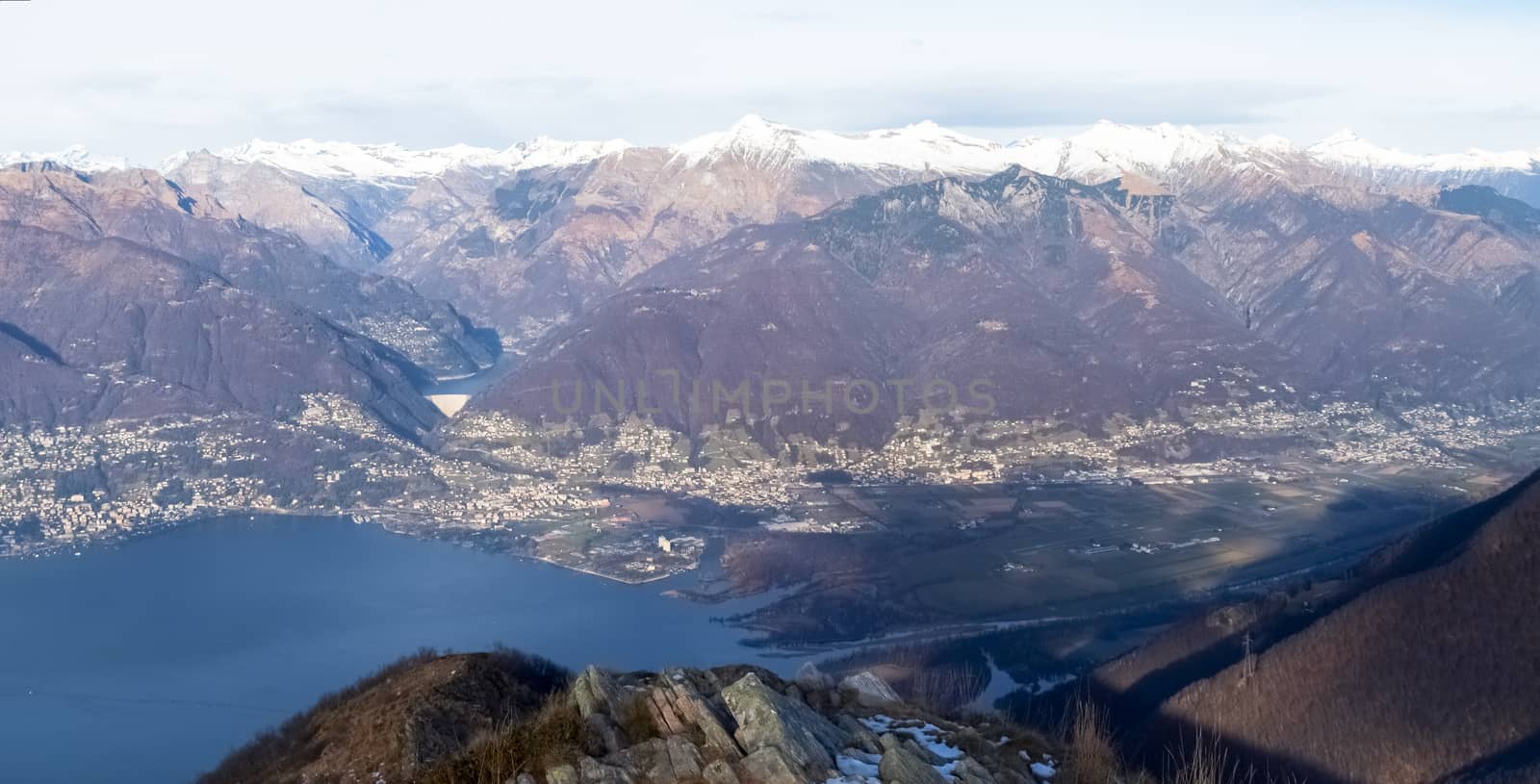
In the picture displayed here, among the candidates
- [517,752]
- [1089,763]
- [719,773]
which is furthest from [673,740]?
[1089,763]

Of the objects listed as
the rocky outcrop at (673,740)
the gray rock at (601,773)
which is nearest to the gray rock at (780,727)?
the rocky outcrop at (673,740)

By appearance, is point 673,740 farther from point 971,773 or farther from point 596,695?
point 971,773

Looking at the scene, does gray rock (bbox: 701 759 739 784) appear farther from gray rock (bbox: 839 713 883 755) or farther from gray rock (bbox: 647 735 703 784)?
gray rock (bbox: 839 713 883 755)

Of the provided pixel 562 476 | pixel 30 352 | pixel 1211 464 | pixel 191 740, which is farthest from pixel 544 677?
pixel 30 352

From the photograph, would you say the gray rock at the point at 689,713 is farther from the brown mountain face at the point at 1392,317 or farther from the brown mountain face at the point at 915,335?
the brown mountain face at the point at 1392,317

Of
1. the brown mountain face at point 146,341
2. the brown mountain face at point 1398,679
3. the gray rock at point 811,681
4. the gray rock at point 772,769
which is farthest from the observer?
the brown mountain face at point 146,341

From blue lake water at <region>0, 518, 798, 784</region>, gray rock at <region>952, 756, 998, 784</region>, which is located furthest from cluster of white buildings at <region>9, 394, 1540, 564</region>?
gray rock at <region>952, 756, 998, 784</region>

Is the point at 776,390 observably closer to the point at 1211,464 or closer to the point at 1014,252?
the point at 1211,464
